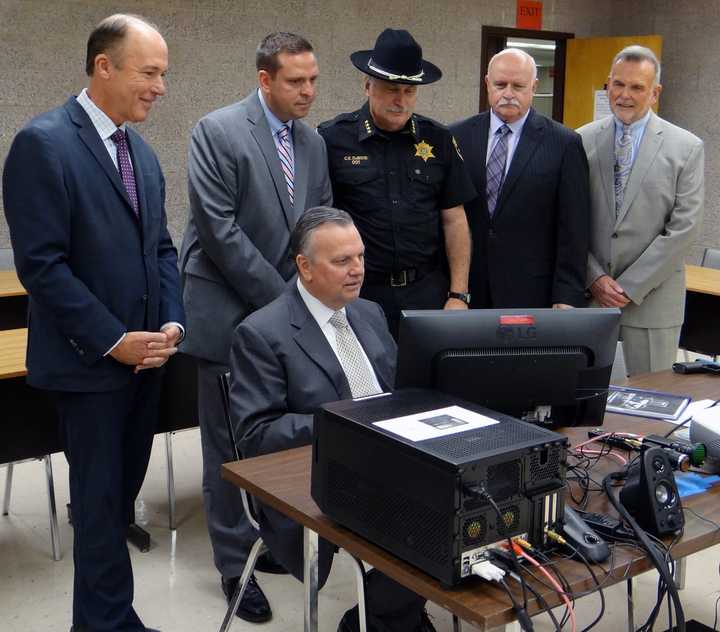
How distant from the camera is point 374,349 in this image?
2.42 metres

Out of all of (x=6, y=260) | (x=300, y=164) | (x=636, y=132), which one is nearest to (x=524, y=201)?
(x=636, y=132)

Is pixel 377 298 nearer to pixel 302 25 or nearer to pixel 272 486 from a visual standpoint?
pixel 272 486

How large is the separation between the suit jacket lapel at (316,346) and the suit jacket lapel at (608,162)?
5.02ft

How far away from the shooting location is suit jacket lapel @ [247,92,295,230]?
2787 millimetres

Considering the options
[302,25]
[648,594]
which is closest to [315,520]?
[648,594]

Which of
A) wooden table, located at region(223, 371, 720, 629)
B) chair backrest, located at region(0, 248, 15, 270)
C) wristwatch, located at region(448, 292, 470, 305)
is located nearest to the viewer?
wooden table, located at region(223, 371, 720, 629)

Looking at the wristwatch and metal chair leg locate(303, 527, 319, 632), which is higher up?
the wristwatch

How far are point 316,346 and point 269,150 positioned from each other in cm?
79

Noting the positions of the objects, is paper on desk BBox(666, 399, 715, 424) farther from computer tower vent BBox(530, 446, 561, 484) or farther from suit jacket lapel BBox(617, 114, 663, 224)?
suit jacket lapel BBox(617, 114, 663, 224)

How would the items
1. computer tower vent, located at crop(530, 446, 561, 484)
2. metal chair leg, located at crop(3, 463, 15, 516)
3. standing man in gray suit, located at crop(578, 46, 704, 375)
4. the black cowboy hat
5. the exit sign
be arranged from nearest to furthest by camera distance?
computer tower vent, located at crop(530, 446, 561, 484)
the black cowboy hat
standing man in gray suit, located at crop(578, 46, 704, 375)
metal chair leg, located at crop(3, 463, 15, 516)
the exit sign

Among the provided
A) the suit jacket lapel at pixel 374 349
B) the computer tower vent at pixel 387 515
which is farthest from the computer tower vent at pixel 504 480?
the suit jacket lapel at pixel 374 349

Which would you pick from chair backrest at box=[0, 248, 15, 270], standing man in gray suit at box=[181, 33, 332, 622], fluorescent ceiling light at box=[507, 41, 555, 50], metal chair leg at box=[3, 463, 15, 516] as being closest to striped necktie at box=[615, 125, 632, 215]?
standing man in gray suit at box=[181, 33, 332, 622]

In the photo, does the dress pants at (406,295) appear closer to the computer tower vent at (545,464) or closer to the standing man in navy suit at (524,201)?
the standing man in navy suit at (524,201)

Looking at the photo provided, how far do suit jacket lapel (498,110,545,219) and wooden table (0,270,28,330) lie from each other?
2.14 metres
